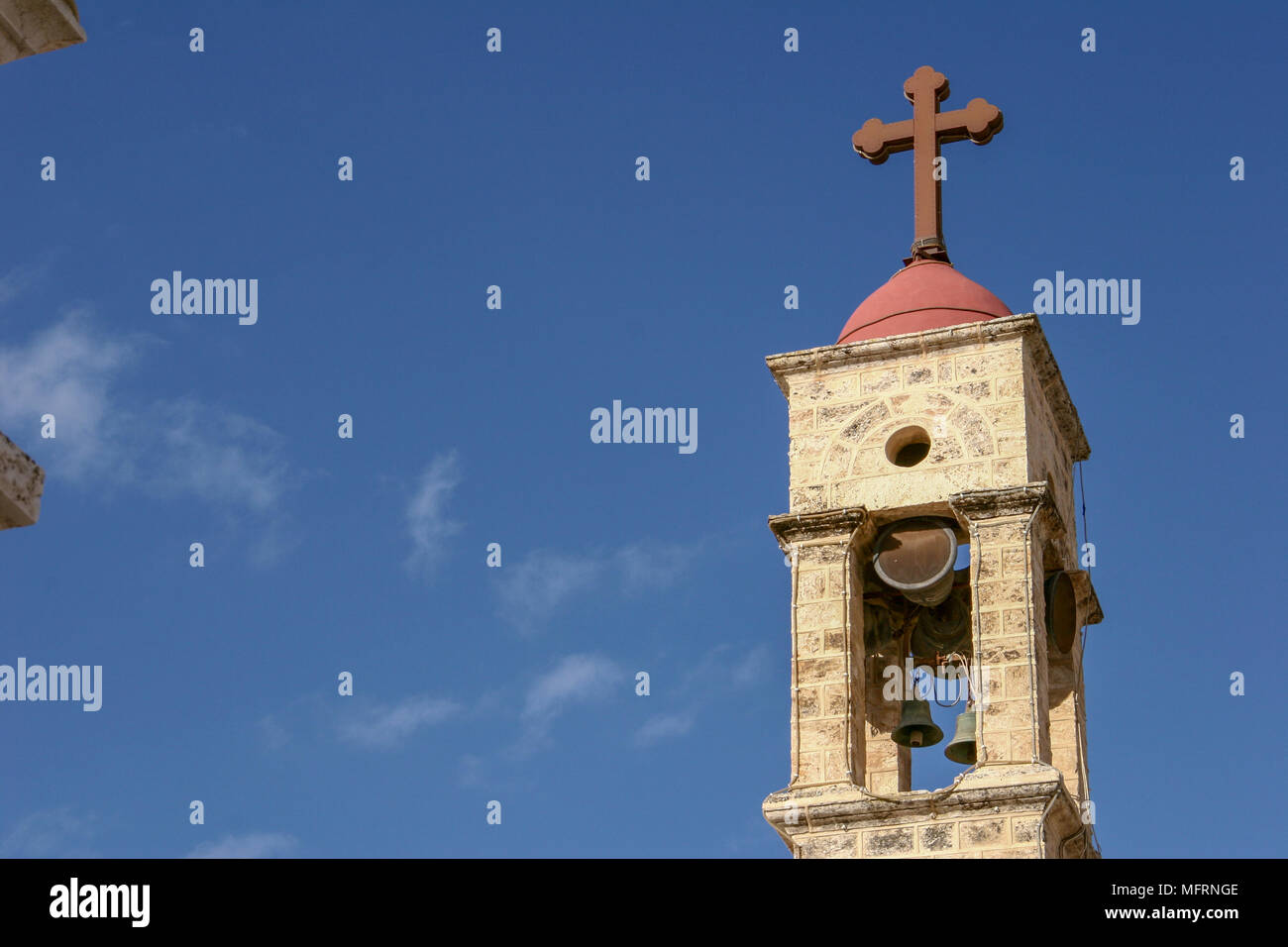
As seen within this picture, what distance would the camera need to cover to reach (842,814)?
1881 centimetres

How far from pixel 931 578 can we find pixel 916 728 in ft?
4.47

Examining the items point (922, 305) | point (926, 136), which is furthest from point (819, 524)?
point (926, 136)

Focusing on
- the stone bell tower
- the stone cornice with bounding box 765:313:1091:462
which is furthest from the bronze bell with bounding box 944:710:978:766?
the stone cornice with bounding box 765:313:1091:462

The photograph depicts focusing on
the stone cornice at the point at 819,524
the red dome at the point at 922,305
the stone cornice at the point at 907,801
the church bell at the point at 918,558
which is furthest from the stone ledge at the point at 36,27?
the red dome at the point at 922,305

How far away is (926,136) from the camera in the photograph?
2281cm

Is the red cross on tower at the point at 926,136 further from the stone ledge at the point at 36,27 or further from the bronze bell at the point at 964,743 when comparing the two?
the stone ledge at the point at 36,27

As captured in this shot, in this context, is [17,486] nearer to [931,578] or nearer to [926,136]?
[931,578]

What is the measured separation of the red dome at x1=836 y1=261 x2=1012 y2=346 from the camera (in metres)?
21.3

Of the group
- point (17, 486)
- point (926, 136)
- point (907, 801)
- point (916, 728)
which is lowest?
point (907, 801)

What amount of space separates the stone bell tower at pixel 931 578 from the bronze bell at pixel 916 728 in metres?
0.02

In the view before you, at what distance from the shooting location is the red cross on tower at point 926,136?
887 inches
